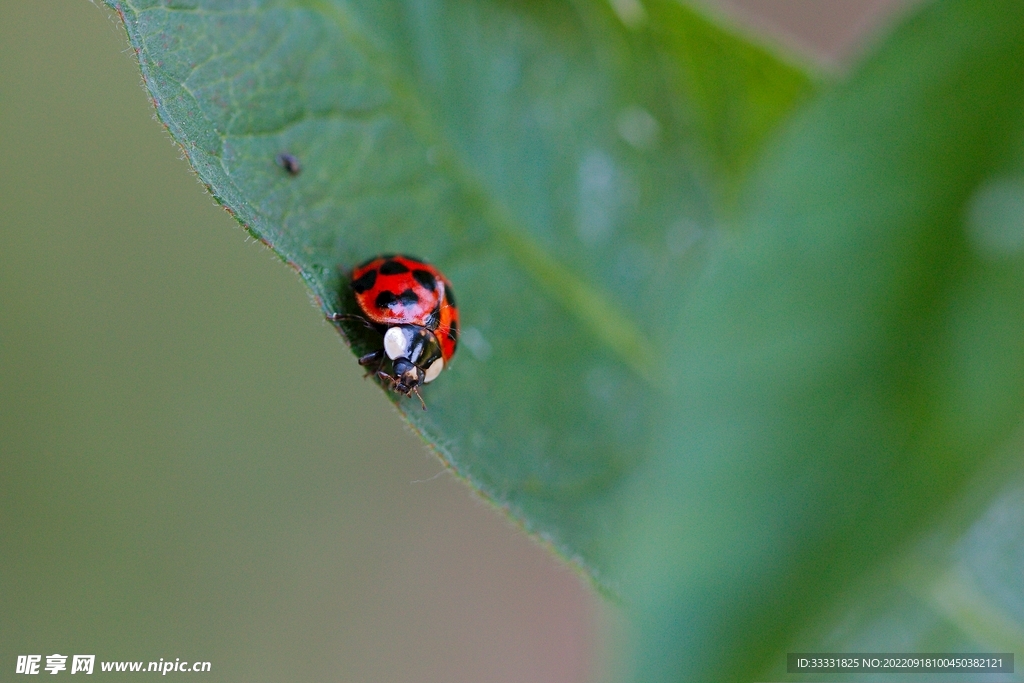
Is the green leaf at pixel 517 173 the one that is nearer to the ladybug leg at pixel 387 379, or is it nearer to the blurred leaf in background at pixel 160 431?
the ladybug leg at pixel 387 379

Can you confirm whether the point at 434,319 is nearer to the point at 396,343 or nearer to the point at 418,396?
the point at 396,343

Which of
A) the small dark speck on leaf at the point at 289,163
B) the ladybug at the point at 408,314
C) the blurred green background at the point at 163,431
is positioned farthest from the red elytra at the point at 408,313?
the blurred green background at the point at 163,431

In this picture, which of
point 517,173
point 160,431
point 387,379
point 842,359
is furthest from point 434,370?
point 160,431

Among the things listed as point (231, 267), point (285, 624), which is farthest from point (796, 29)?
point (285, 624)

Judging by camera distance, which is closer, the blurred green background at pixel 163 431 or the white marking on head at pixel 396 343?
the white marking on head at pixel 396 343

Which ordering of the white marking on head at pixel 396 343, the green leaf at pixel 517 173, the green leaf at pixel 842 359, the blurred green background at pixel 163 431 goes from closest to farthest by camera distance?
the green leaf at pixel 842 359, the green leaf at pixel 517 173, the white marking on head at pixel 396 343, the blurred green background at pixel 163 431

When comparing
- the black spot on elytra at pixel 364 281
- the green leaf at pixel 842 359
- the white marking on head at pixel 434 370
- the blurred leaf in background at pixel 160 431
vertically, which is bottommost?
the green leaf at pixel 842 359

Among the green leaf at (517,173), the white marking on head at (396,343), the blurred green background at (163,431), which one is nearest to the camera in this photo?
the green leaf at (517,173)

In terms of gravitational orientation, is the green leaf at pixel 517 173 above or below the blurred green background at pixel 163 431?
below

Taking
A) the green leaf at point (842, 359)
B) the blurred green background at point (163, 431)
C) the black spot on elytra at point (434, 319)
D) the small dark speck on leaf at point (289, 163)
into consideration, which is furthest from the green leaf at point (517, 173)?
the blurred green background at point (163, 431)
